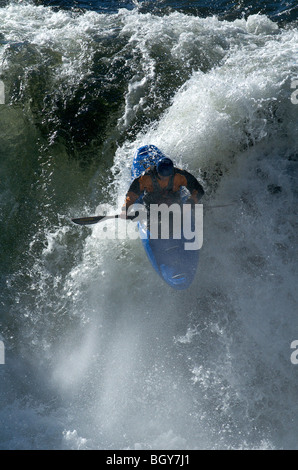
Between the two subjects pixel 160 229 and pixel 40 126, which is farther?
pixel 40 126

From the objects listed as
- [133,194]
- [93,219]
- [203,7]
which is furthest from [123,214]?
[203,7]

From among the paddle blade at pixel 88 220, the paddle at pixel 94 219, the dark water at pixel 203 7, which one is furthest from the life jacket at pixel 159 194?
the dark water at pixel 203 7

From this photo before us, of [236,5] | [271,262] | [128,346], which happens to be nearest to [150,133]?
[271,262]

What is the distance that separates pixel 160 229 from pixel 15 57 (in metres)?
4.68

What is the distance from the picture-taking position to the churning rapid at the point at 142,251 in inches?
189

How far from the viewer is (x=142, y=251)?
5703mm

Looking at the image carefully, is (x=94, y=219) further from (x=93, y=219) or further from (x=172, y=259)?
(x=172, y=259)

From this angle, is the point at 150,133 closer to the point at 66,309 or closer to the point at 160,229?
the point at 160,229

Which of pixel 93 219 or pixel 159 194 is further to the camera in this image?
pixel 93 219

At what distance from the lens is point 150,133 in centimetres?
Result: 676

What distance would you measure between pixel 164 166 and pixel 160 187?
37cm

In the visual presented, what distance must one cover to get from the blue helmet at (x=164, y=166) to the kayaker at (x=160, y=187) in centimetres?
8

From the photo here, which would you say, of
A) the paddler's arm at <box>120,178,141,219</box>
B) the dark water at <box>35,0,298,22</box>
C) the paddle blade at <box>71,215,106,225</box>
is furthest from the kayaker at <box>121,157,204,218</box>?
the dark water at <box>35,0,298,22</box>

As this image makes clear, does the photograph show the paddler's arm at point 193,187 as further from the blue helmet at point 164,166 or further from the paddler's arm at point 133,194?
the paddler's arm at point 133,194
